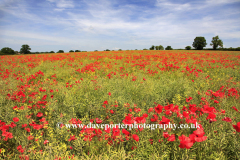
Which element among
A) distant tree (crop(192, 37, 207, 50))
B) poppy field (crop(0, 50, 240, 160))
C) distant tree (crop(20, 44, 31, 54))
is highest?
distant tree (crop(192, 37, 207, 50))

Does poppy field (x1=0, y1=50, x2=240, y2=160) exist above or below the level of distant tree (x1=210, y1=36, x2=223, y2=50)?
below

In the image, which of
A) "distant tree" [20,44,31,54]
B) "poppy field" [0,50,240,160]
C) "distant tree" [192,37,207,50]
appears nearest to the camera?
"poppy field" [0,50,240,160]

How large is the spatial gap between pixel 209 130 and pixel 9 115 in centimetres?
343

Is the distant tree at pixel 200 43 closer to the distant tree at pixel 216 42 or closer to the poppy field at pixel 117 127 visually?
the distant tree at pixel 216 42

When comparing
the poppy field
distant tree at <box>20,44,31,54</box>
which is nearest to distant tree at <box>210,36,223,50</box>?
Answer: the poppy field

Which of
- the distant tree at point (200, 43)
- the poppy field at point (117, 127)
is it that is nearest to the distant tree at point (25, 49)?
the poppy field at point (117, 127)

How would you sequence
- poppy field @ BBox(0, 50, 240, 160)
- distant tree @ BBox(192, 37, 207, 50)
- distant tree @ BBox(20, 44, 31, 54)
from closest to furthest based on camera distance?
poppy field @ BBox(0, 50, 240, 160)
distant tree @ BBox(20, 44, 31, 54)
distant tree @ BBox(192, 37, 207, 50)

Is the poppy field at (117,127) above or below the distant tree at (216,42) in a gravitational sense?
below

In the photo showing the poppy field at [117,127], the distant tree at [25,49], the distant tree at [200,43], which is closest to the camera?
the poppy field at [117,127]

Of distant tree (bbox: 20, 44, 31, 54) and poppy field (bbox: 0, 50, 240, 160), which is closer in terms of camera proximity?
poppy field (bbox: 0, 50, 240, 160)

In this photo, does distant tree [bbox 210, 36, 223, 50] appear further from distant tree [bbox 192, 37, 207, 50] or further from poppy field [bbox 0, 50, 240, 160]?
poppy field [bbox 0, 50, 240, 160]

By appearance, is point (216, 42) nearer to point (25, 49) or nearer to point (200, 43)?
point (200, 43)

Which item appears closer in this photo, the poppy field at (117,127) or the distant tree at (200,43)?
the poppy field at (117,127)

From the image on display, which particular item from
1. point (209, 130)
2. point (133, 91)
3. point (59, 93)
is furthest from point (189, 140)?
point (59, 93)
